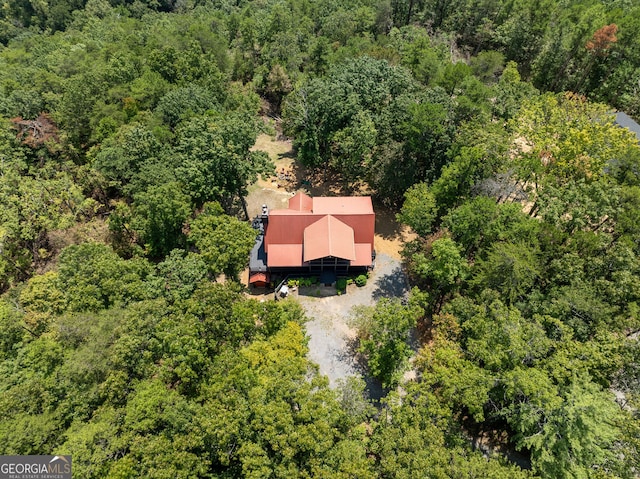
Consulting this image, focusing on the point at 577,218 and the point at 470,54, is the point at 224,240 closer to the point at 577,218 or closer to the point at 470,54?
the point at 577,218

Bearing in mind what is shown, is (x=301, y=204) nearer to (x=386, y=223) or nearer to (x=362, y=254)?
(x=362, y=254)

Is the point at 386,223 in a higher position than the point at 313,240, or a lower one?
lower

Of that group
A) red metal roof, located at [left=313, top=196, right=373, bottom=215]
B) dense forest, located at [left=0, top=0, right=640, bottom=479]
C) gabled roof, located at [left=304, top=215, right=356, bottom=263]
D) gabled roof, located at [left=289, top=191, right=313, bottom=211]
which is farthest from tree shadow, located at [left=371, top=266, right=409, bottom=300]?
gabled roof, located at [left=289, top=191, right=313, bottom=211]

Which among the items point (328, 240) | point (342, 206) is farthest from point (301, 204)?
point (328, 240)

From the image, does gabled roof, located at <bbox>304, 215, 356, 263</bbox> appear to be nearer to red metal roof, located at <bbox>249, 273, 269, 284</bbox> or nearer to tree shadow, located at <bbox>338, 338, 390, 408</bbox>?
red metal roof, located at <bbox>249, 273, 269, 284</bbox>

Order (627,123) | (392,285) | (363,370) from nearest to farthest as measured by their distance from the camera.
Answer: (363,370), (392,285), (627,123)

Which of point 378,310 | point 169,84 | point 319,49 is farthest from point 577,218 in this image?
point 169,84

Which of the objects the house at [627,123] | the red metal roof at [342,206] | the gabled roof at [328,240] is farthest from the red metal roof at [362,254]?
the house at [627,123]

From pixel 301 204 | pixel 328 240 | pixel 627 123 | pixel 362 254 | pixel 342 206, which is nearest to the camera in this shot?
pixel 328 240
